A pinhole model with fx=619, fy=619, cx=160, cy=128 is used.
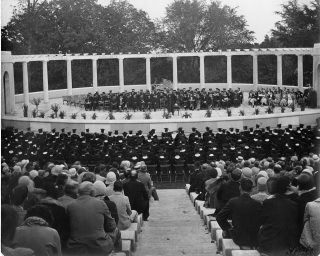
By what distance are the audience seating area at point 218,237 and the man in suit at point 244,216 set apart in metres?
0.26

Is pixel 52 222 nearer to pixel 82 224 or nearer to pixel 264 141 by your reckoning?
pixel 82 224

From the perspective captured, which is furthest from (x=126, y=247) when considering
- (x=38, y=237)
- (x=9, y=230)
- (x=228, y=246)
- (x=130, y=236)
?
(x=9, y=230)

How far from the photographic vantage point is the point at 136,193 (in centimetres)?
1524

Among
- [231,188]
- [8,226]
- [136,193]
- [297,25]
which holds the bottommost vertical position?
[136,193]

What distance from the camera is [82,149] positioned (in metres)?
27.3

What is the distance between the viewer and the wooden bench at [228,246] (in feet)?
35.7

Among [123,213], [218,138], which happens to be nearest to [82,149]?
[218,138]

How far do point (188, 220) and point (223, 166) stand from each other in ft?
9.61

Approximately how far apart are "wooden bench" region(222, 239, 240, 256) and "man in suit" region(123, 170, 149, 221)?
416 centimetres

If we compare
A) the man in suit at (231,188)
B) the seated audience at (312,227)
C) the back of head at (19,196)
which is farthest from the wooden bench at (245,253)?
the back of head at (19,196)

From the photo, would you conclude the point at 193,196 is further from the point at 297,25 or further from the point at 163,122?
the point at 297,25

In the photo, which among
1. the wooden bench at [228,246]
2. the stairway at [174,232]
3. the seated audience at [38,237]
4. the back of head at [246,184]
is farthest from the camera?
the stairway at [174,232]

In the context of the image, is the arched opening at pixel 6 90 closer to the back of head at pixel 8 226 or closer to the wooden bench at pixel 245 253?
the wooden bench at pixel 245 253

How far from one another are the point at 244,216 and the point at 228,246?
731 mm
